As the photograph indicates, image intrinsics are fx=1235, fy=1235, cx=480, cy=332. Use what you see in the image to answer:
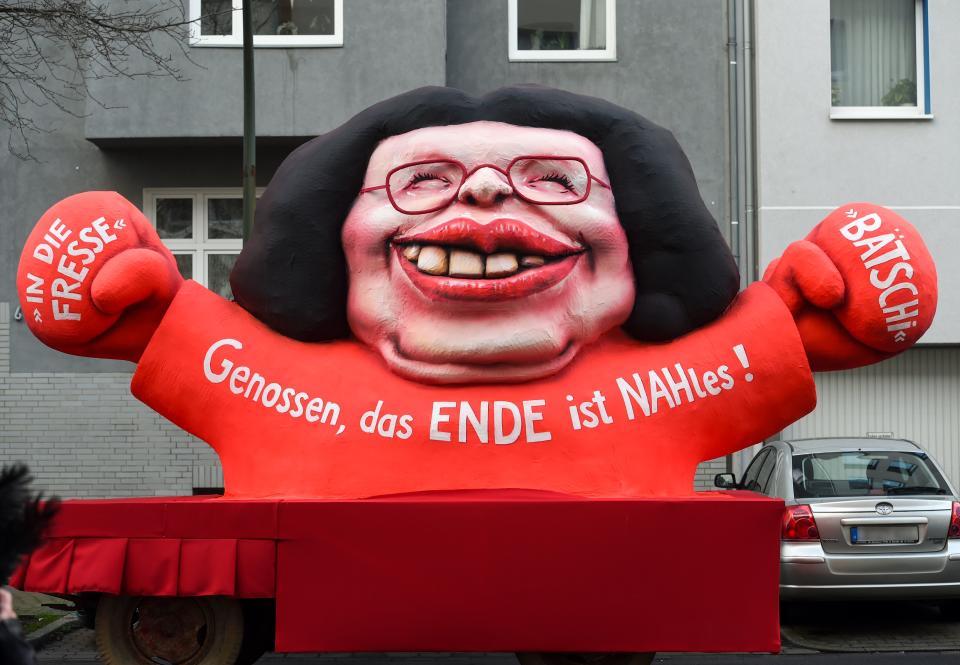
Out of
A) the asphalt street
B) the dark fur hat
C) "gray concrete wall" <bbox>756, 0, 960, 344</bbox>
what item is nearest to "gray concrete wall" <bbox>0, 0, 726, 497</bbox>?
"gray concrete wall" <bbox>756, 0, 960, 344</bbox>

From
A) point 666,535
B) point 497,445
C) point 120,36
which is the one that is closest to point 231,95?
point 120,36

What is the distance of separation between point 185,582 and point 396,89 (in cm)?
647

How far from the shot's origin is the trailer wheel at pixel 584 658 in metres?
5.97

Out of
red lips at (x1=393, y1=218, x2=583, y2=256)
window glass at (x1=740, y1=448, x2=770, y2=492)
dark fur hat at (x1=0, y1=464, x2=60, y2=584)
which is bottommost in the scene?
window glass at (x1=740, y1=448, x2=770, y2=492)

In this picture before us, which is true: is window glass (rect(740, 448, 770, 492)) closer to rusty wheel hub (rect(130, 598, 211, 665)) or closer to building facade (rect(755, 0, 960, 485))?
building facade (rect(755, 0, 960, 485))

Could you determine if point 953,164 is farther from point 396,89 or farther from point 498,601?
point 498,601

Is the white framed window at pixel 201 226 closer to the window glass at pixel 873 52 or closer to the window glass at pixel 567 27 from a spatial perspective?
the window glass at pixel 567 27

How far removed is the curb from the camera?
339 inches

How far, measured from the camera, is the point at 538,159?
20.5 ft

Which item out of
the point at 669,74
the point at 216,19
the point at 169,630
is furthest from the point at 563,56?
the point at 169,630

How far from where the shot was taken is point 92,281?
20.5 ft

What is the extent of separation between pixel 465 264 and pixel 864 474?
163 inches

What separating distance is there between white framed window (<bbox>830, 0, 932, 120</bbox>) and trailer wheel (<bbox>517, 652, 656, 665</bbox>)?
7919 mm

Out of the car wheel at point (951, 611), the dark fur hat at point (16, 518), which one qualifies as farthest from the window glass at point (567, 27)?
the dark fur hat at point (16, 518)
